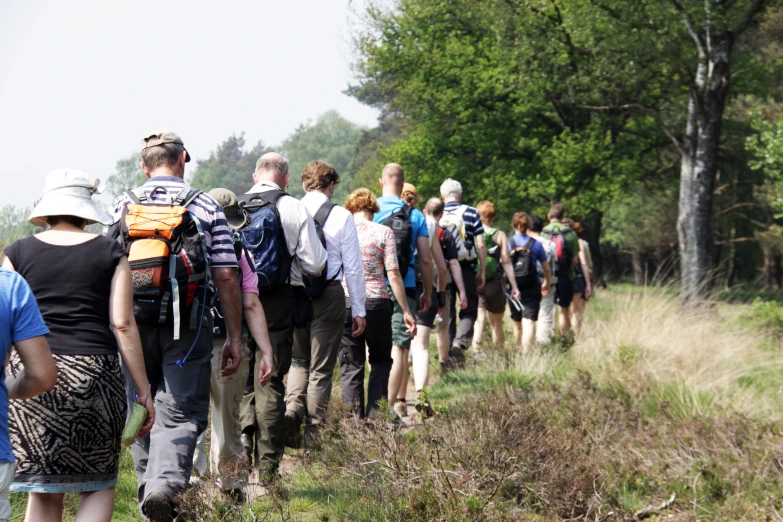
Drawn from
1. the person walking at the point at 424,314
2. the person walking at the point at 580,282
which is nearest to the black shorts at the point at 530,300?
the person walking at the point at 580,282

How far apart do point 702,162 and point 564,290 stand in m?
7.39

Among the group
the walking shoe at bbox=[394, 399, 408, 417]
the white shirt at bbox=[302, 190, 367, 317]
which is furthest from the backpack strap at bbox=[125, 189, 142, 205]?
the walking shoe at bbox=[394, 399, 408, 417]

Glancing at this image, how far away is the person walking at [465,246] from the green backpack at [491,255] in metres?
0.26

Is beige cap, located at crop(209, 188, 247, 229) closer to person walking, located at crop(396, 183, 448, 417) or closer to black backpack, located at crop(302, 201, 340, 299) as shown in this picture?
black backpack, located at crop(302, 201, 340, 299)

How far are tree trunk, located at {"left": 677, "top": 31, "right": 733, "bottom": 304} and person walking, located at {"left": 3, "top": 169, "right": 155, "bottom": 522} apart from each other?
15544 mm

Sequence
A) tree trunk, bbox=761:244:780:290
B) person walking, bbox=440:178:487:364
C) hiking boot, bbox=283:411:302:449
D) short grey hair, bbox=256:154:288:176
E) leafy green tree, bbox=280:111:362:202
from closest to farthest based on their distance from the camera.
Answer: short grey hair, bbox=256:154:288:176 → hiking boot, bbox=283:411:302:449 → person walking, bbox=440:178:487:364 → tree trunk, bbox=761:244:780:290 → leafy green tree, bbox=280:111:362:202

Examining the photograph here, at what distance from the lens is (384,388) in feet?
23.7

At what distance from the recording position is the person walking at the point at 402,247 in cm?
742

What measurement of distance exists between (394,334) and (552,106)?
22820 millimetres

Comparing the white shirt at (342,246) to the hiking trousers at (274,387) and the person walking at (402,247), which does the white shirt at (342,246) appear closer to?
the hiking trousers at (274,387)

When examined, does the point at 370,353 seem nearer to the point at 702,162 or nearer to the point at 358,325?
the point at 358,325

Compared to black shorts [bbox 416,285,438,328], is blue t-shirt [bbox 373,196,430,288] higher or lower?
higher

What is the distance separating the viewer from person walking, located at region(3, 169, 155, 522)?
140 inches

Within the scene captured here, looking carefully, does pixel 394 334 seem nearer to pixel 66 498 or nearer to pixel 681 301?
pixel 66 498
